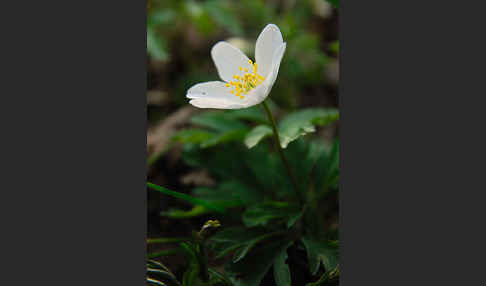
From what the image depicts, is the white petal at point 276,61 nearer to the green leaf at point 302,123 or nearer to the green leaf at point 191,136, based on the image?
the green leaf at point 302,123

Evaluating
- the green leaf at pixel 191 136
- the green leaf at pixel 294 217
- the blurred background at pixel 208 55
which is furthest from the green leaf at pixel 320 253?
the blurred background at pixel 208 55

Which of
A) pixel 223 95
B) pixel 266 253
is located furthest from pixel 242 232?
pixel 223 95

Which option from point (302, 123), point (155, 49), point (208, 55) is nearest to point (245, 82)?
point (302, 123)

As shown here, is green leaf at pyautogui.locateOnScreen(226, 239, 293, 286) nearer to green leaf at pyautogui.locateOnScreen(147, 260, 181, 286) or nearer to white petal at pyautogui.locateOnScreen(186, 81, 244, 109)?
green leaf at pyautogui.locateOnScreen(147, 260, 181, 286)

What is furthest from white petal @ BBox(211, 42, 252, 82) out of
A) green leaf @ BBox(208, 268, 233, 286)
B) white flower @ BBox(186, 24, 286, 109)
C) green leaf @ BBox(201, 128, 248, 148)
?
green leaf @ BBox(208, 268, 233, 286)

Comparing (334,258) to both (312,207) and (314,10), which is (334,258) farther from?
(314,10)

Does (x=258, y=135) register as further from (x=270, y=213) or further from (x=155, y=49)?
(x=155, y=49)
